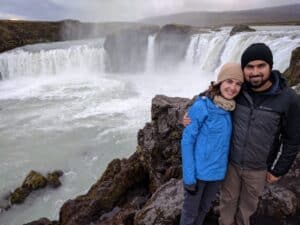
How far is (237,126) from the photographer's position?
8.58 feet

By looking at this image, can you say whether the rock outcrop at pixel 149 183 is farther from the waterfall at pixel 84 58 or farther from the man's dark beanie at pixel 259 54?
the waterfall at pixel 84 58

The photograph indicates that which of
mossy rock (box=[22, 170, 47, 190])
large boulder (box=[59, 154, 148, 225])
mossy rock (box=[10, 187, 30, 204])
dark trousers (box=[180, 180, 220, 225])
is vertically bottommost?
mossy rock (box=[10, 187, 30, 204])

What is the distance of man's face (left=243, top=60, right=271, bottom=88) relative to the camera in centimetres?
239

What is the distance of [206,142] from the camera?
2627 mm

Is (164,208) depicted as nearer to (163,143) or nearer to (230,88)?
(230,88)

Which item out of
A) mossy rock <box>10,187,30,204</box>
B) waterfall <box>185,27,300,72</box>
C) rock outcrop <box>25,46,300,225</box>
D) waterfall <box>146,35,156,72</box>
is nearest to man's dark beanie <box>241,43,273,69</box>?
rock outcrop <box>25,46,300,225</box>

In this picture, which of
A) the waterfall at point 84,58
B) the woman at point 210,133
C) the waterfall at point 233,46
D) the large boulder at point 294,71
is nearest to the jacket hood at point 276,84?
the woman at point 210,133

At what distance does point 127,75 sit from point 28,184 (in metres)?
21.5

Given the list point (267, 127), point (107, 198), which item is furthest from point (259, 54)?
point (107, 198)

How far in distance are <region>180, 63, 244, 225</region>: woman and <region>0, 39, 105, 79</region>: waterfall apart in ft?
91.2

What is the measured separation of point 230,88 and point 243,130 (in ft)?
1.37

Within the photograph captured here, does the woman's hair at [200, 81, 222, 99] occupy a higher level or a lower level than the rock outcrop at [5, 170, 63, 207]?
higher

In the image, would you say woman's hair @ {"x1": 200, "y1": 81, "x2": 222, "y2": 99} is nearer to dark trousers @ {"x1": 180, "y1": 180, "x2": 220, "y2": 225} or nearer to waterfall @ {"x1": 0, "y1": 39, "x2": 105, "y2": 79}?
dark trousers @ {"x1": 180, "y1": 180, "x2": 220, "y2": 225}

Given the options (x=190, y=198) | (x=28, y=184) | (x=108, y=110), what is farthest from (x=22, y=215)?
(x=108, y=110)
